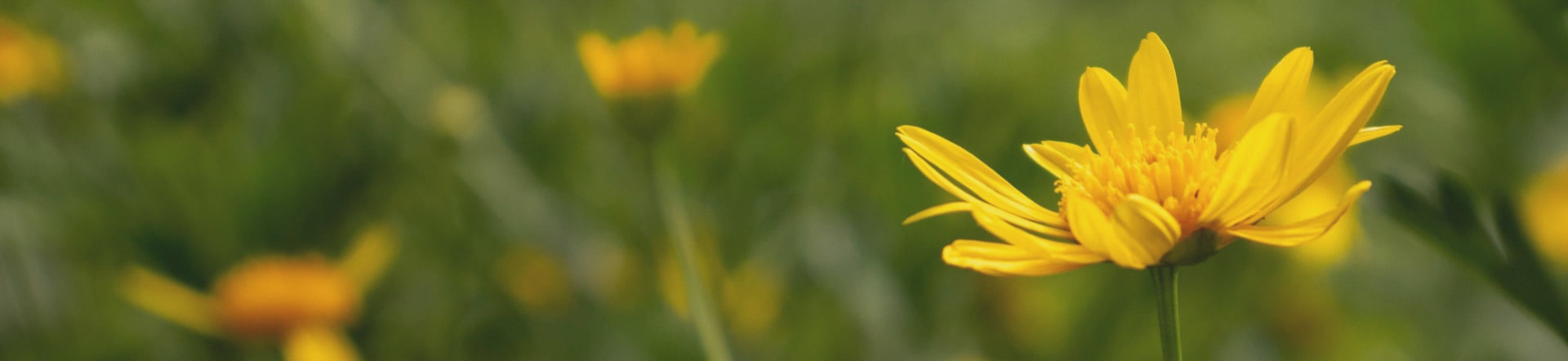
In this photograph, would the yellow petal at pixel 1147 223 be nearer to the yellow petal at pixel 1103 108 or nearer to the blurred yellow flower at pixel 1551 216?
the yellow petal at pixel 1103 108

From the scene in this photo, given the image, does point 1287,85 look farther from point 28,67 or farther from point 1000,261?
point 28,67

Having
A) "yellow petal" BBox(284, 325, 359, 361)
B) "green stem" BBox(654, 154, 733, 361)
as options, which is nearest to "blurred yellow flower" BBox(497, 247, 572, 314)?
"yellow petal" BBox(284, 325, 359, 361)

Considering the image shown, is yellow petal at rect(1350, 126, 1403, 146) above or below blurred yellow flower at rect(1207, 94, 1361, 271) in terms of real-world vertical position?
below

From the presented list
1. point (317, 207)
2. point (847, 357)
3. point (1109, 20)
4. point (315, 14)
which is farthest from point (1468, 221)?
point (1109, 20)

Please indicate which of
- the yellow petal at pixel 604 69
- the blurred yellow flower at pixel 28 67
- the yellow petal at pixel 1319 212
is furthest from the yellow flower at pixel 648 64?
the blurred yellow flower at pixel 28 67

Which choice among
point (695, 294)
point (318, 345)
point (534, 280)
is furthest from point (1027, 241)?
point (534, 280)

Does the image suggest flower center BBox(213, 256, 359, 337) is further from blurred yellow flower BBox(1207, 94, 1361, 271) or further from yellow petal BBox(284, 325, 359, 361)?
blurred yellow flower BBox(1207, 94, 1361, 271)

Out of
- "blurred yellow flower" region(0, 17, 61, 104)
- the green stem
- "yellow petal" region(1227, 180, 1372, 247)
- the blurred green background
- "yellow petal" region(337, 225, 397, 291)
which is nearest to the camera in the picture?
"yellow petal" region(1227, 180, 1372, 247)

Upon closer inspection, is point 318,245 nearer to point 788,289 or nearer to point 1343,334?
point 788,289

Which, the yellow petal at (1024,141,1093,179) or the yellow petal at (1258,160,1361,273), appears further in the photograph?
the yellow petal at (1258,160,1361,273)
